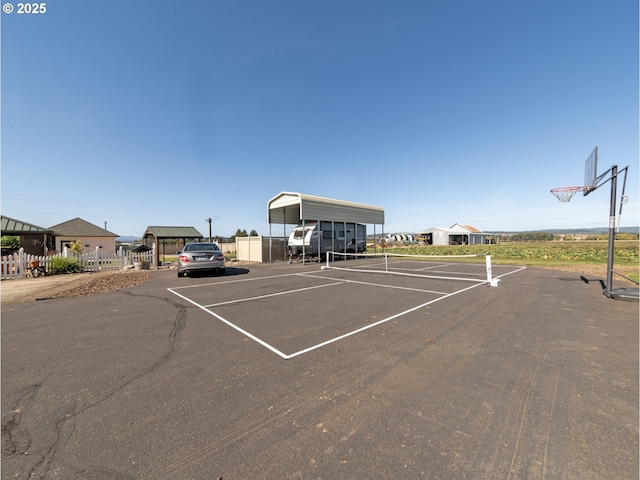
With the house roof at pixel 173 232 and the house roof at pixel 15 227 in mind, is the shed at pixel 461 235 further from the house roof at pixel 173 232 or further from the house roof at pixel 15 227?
the house roof at pixel 15 227

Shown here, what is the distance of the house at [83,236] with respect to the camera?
2942cm

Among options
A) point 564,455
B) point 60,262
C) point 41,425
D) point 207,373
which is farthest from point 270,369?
point 60,262

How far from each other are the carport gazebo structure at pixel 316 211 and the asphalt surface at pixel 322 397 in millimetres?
13267

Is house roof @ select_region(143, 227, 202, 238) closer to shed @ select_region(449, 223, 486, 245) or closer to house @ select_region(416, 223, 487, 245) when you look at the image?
house @ select_region(416, 223, 487, 245)

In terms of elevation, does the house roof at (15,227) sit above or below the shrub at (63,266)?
above

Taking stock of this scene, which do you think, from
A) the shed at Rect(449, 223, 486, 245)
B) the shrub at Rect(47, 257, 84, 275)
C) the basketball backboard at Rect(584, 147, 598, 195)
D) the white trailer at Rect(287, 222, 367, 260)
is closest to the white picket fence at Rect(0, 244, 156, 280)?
the shrub at Rect(47, 257, 84, 275)

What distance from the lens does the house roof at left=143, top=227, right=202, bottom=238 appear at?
4400 cm

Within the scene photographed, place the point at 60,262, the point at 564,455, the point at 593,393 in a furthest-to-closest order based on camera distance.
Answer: the point at 60,262 < the point at 593,393 < the point at 564,455

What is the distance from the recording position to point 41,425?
2406mm

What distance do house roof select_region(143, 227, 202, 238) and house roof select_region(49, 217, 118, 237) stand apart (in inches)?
421

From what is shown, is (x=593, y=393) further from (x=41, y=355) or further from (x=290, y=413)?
(x=41, y=355)

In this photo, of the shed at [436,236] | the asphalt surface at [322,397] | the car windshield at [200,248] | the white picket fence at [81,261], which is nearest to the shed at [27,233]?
the white picket fence at [81,261]

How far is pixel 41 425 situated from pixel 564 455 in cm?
449

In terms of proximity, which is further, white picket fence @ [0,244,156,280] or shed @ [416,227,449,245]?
shed @ [416,227,449,245]
